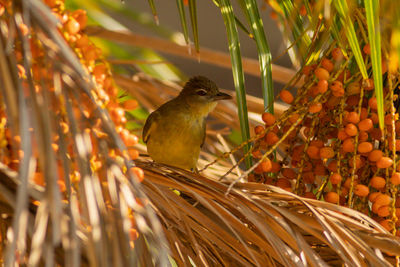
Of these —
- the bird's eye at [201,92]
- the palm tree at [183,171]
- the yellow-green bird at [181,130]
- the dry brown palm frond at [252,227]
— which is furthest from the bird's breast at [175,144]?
the dry brown palm frond at [252,227]

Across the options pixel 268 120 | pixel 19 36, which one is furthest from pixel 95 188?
pixel 268 120

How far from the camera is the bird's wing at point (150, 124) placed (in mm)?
2035

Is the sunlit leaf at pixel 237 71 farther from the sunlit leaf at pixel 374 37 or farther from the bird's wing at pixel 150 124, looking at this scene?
the bird's wing at pixel 150 124

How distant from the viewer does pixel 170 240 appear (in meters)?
0.89

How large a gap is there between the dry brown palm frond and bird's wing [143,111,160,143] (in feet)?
3.56

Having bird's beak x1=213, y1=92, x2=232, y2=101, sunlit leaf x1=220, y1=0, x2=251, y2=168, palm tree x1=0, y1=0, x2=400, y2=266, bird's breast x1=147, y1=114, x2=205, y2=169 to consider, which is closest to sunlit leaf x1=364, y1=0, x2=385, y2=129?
palm tree x1=0, y1=0, x2=400, y2=266

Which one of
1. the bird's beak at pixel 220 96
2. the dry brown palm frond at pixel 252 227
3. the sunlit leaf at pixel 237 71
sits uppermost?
the sunlit leaf at pixel 237 71

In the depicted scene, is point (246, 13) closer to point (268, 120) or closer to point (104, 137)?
point (268, 120)

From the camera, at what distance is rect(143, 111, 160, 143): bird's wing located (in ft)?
6.68

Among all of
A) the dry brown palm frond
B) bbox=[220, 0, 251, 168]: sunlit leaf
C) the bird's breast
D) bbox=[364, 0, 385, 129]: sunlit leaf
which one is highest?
bbox=[364, 0, 385, 129]: sunlit leaf

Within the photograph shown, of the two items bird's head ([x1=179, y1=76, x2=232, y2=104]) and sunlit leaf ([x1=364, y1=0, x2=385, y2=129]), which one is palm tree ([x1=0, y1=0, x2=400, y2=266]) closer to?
sunlit leaf ([x1=364, y1=0, x2=385, y2=129])

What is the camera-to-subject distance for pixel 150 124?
6.67 ft

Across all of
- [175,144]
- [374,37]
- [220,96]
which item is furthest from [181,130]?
[374,37]

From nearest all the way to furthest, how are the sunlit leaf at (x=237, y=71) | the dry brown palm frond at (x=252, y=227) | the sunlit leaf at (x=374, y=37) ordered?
the sunlit leaf at (x=374, y=37) → the dry brown palm frond at (x=252, y=227) → the sunlit leaf at (x=237, y=71)
